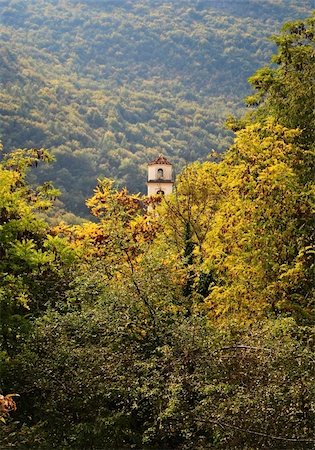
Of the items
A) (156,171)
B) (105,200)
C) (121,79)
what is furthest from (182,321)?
(121,79)

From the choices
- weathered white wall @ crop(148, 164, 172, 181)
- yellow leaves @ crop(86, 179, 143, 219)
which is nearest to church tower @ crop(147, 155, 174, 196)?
weathered white wall @ crop(148, 164, 172, 181)

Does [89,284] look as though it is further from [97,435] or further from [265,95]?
[265,95]

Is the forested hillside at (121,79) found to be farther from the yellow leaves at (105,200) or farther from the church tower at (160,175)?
the yellow leaves at (105,200)

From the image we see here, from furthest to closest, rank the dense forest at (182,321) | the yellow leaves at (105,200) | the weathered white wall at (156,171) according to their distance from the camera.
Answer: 1. the weathered white wall at (156,171)
2. the yellow leaves at (105,200)
3. the dense forest at (182,321)

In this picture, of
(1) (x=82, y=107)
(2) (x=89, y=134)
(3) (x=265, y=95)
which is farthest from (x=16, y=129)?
(3) (x=265, y=95)

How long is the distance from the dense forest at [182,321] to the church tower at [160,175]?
562 inches

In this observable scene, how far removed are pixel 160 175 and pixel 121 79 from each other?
3674 centimetres

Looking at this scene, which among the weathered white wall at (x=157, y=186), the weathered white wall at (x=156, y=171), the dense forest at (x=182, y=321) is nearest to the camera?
the dense forest at (x=182, y=321)

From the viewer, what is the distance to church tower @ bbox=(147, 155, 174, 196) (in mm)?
23703

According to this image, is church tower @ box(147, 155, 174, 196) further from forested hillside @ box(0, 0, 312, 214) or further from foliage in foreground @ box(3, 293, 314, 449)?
foliage in foreground @ box(3, 293, 314, 449)

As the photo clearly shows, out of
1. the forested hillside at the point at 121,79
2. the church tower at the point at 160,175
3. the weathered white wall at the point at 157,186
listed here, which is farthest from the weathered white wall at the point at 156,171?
the forested hillside at the point at 121,79

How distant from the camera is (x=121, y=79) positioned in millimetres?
58844

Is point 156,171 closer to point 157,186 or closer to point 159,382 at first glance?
point 157,186

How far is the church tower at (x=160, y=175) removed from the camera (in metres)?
23.7
